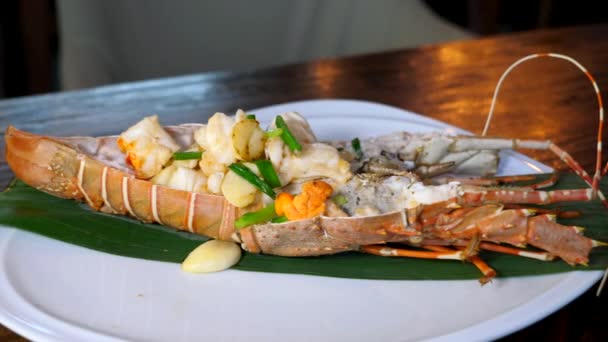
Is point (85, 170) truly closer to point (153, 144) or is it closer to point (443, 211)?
point (153, 144)

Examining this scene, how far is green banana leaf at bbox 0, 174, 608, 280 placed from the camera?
1628 millimetres

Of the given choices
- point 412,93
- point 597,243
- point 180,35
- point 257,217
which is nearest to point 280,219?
point 257,217

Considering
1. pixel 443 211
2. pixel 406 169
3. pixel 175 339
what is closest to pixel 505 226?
pixel 443 211

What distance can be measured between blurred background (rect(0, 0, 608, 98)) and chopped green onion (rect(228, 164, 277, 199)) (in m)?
2.71

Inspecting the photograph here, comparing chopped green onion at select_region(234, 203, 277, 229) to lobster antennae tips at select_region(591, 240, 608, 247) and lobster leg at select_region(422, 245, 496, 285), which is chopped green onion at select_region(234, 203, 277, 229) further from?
lobster antennae tips at select_region(591, 240, 608, 247)

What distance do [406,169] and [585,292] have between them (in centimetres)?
54

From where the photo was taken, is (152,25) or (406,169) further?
(152,25)

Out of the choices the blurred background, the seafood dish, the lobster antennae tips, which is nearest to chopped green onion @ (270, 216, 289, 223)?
the seafood dish

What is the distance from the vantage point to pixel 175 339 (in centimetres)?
148

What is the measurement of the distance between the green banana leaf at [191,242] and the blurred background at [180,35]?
8.43 feet

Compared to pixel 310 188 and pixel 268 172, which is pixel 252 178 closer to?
pixel 268 172

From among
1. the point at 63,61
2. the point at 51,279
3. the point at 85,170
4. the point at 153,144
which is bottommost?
the point at 63,61

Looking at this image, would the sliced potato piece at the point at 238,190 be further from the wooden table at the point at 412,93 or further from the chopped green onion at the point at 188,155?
the wooden table at the point at 412,93

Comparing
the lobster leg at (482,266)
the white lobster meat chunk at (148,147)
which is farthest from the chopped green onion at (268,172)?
the lobster leg at (482,266)
